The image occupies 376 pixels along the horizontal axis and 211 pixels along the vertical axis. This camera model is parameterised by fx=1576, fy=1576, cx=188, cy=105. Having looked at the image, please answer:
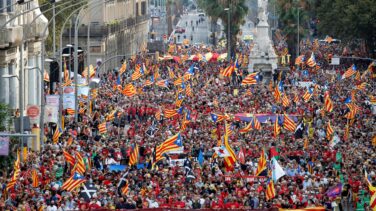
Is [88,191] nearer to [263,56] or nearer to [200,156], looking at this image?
[200,156]

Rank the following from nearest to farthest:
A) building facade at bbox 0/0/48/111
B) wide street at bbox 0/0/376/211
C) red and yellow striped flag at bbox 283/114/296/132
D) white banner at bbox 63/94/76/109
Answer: wide street at bbox 0/0/376/211
red and yellow striped flag at bbox 283/114/296/132
building facade at bbox 0/0/48/111
white banner at bbox 63/94/76/109

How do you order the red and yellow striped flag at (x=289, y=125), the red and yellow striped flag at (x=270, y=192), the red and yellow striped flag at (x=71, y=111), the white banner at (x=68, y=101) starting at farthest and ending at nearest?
the red and yellow striped flag at (x=71, y=111) < the white banner at (x=68, y=101) < the red and yellow striped flag at (x=289, y=125) < the red and yellow striped flag at (x=270, y=192)

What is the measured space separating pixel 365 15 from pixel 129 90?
1414 inches

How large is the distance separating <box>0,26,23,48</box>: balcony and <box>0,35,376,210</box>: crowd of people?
11.9 ft

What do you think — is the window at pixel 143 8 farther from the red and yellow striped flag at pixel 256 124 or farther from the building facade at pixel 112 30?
the red and yellow striped flag at pixel 256 124

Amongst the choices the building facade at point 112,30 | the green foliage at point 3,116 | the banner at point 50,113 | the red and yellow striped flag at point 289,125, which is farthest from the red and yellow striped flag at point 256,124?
the building facade at point 112,30

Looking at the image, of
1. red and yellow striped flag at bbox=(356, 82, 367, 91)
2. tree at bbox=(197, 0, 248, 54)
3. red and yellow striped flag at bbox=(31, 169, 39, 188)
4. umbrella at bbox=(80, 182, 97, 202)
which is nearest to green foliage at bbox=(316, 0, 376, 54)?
tree at bbox=(197, 0, 248, 54)

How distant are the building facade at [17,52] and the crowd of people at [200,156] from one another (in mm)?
2165

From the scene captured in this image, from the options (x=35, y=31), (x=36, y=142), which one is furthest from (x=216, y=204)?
(x=35, y=31)

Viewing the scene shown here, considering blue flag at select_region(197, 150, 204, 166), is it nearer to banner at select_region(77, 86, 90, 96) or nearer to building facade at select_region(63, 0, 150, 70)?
banner at select_region(77, 86, 90, 96)

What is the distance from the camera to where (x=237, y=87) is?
3337 inches

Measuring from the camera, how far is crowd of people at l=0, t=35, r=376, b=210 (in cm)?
3878

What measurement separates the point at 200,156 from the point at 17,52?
1805 cm

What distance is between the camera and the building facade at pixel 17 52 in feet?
196
